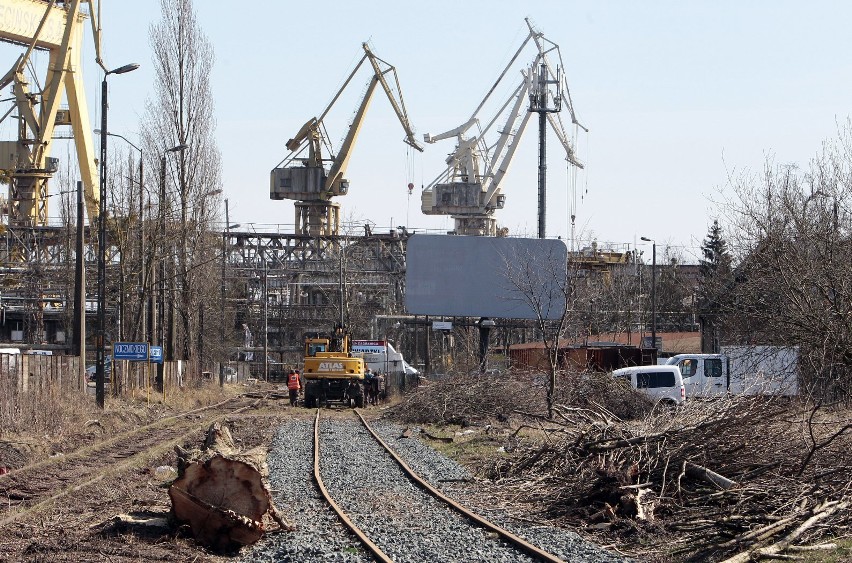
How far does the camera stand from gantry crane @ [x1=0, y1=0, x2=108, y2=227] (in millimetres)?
65000

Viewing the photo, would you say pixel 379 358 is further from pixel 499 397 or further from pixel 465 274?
pixel 499 397

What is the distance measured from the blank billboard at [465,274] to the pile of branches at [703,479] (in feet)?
Result: 109

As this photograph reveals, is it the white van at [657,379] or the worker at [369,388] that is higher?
the white van at [657,379]

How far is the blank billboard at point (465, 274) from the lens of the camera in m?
52.8

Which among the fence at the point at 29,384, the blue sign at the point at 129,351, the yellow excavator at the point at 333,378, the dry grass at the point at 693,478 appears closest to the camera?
the dry grass at the point at 693,478

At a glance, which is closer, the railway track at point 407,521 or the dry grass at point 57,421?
the railway track at point 407,521

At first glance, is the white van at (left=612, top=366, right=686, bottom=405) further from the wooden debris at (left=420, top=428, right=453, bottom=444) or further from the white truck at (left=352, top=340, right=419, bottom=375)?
the white truck at (left=352, top=340, right=419, bottom=375)

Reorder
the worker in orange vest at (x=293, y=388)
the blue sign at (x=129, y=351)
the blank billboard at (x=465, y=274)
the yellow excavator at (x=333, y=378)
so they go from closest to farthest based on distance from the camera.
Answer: the blue sign at (x=129, y=351)
the yellow excavator at (x=333, y=378)
the worker in orange vest at (x=293, y=388)
the blank billboard at (x=465, y=274)

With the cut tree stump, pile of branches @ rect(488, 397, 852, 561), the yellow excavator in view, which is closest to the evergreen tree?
the yellow excavator

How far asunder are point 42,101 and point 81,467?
56.9 meters

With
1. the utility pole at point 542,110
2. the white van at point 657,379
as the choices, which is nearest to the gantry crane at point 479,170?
the utility pole at point 542,110

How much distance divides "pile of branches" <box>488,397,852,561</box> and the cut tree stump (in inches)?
166

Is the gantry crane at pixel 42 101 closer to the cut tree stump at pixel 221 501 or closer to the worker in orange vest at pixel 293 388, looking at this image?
the worker in orange vest at pixel 293 388

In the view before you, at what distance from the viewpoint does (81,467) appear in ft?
71.5
